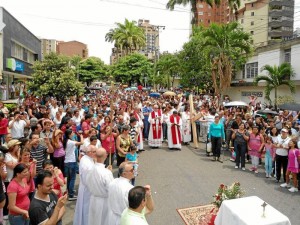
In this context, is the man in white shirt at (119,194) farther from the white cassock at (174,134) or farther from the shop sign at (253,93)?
the shop sign at (253,93)

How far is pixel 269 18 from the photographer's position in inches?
2299

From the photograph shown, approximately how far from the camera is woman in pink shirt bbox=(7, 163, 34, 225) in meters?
4.23

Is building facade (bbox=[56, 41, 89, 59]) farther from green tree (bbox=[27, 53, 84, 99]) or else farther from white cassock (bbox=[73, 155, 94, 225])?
white cassock (bbox=[73, 155, 94, 225])

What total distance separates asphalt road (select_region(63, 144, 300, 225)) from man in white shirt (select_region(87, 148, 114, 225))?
5.06ft

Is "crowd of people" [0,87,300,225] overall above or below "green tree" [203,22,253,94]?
below

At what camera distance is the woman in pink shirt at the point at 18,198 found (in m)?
4.23

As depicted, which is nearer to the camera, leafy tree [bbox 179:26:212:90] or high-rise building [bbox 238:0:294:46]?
leafy tree [bbox 179:26:212:90]

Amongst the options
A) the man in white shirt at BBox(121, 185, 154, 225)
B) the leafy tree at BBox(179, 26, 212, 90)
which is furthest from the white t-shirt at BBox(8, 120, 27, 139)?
the leafy tree at BBox(179, 26, 212, 90)

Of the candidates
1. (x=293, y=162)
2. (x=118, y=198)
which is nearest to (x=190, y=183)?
(x=293, y=162)

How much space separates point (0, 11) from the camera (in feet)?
75.3

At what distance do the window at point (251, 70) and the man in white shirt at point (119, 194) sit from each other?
25.9m

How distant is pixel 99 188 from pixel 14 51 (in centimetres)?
2772

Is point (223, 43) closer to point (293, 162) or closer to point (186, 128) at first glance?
point (186, 128)

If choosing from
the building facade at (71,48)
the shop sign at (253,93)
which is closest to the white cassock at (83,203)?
the shop sign at (253,93)
